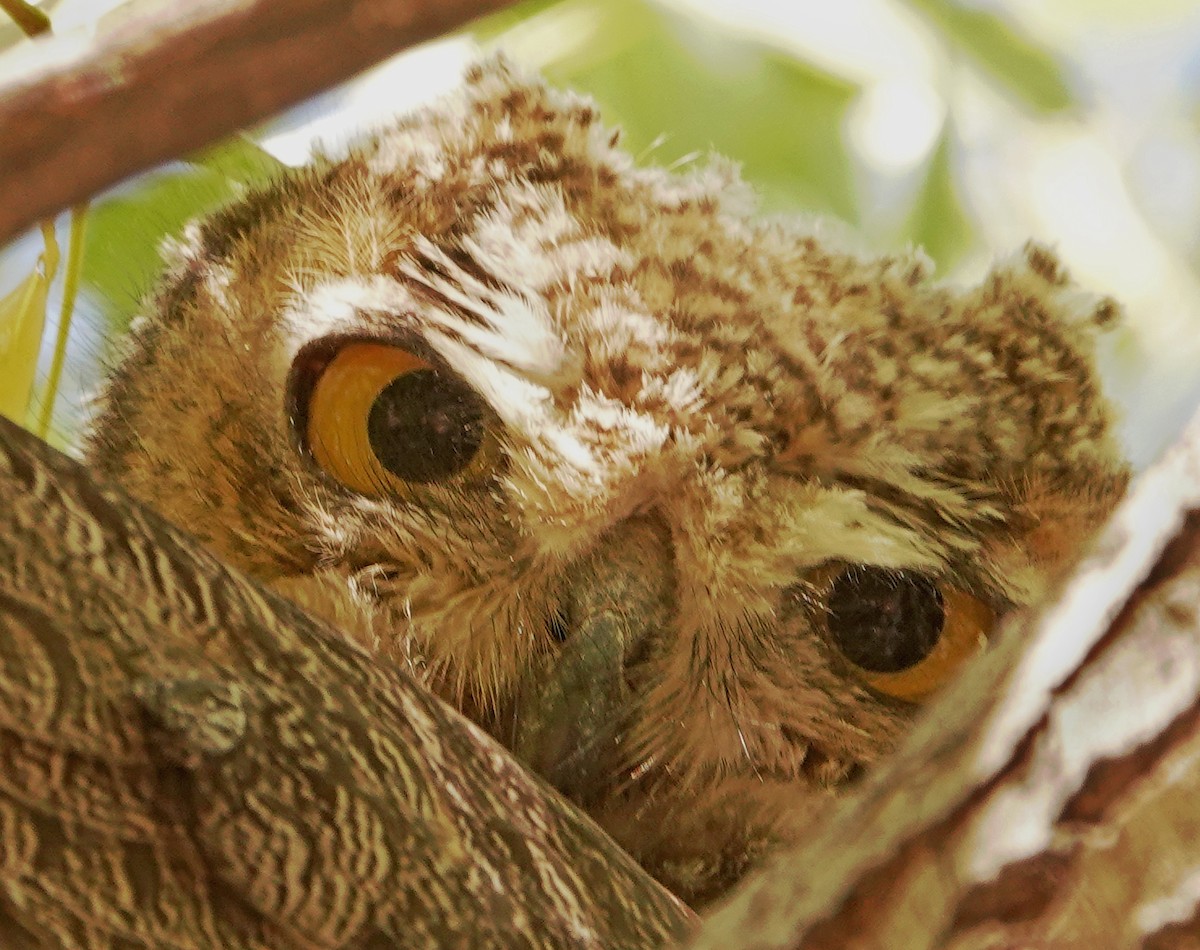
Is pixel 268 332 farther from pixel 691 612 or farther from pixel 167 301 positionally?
pixel 691 612

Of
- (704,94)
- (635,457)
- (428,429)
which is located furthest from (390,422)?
(704,94)

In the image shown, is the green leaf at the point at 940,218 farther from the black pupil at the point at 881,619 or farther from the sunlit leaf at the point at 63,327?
the sunlit leaf at the point at 63,327

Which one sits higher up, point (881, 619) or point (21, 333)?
point (881, 619)

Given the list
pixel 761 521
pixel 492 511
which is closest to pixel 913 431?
pixel 761 521

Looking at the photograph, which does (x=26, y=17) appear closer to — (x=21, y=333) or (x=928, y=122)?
(x=21, y=333)

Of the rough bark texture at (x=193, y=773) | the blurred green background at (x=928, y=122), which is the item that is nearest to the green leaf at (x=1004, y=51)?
the blurred green background at (x=928, y=122)

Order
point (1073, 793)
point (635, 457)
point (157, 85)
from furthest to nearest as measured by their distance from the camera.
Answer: point (635, 457), point (157, 85), point (1073, 793)

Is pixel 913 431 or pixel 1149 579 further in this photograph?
pixel 913 431
